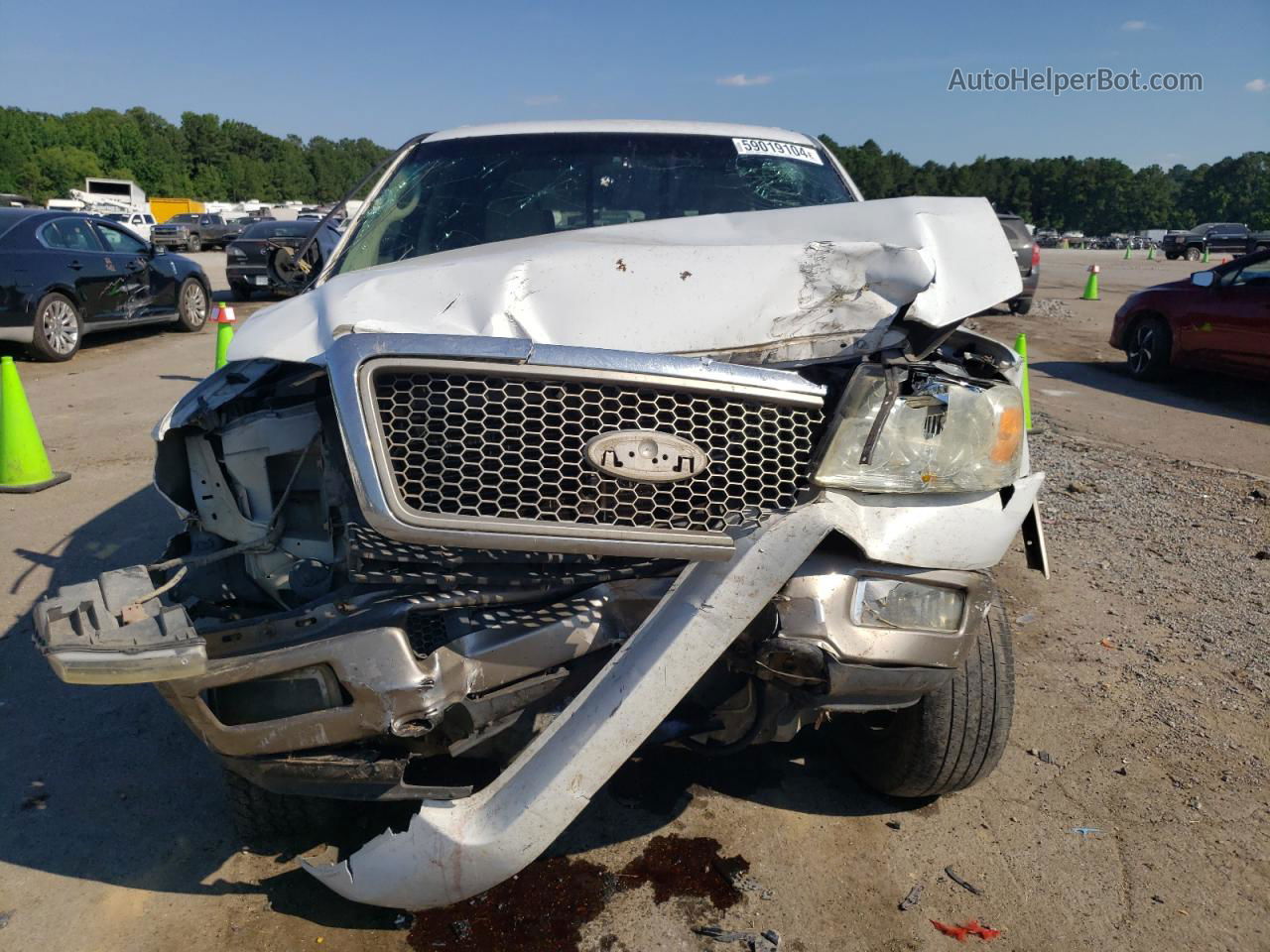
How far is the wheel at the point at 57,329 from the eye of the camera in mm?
9938

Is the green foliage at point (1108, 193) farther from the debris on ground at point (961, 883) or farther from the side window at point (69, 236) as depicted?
the debris on ground at point (961, 883)

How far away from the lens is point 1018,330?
14398 mm

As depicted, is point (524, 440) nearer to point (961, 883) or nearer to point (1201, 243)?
point (961, 883)

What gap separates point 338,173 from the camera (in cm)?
11100

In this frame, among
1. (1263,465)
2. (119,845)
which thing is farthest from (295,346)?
(1263,465)

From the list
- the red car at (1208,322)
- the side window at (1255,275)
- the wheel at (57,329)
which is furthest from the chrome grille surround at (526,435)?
the wheel at (57,329)

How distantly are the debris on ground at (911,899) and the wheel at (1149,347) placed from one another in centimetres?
893

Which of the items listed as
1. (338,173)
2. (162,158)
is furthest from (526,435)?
(338,173)

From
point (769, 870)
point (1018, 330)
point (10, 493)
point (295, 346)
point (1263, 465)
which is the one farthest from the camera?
point (1018, 330)

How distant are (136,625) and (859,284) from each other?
1.86 m

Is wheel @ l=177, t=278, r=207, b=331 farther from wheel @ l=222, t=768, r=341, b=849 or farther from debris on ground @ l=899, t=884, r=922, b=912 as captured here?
debris on ground @ l=899, t=884, r=922, b=912

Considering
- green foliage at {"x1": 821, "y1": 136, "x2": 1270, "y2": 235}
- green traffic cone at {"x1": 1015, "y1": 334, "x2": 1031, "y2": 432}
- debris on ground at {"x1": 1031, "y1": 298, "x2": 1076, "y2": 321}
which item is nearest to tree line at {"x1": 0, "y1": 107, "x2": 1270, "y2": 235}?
green foliage at {"x1": 821, "y1": 136, "x2": 1270, "y2": 235}

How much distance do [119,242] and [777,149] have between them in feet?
33.7

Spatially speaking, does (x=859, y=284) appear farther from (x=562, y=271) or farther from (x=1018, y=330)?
(x=1018, y=330)
